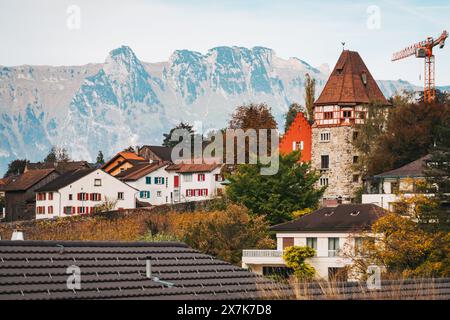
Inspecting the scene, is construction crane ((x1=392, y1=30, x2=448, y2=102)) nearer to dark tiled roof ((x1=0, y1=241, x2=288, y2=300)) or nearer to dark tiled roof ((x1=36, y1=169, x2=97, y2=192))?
dark tiled roof ((x1=36, y1=169, x2=97, y2=192))

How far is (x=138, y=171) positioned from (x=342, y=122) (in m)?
29.5

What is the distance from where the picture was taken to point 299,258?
69.1 meters

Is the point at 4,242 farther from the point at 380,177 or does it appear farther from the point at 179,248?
the point at 380,177

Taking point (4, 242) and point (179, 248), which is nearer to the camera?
point (4, 242)

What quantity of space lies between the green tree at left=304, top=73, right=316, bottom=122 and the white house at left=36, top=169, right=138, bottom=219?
17439 millimetres

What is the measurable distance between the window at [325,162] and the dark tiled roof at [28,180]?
1385 inches

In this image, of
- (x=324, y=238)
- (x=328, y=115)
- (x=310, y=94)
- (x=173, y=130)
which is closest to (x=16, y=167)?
(x=173, y=130)

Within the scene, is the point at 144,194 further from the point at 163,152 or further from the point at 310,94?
the point at 163,152

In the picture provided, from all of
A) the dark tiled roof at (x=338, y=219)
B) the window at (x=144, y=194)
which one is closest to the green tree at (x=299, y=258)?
the dark tiled roof at (x=338, y=219)

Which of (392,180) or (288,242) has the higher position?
(392,180)

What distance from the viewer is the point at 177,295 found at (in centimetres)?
2212

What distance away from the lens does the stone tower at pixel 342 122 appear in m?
96.3
